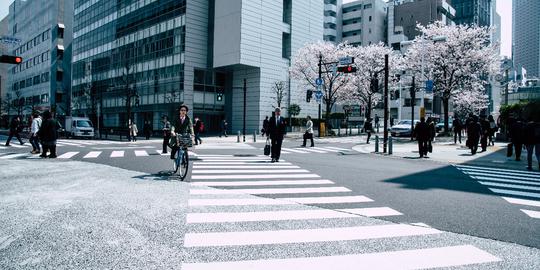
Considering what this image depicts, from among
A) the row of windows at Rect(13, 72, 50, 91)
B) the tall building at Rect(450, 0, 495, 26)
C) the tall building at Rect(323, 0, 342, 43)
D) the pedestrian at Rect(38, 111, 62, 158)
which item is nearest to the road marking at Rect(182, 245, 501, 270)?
the pedestrian at Rect(38, 111, 62, 158)

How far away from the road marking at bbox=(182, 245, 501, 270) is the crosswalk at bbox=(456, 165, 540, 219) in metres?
2.67

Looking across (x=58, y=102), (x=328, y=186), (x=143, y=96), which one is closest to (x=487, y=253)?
(x=328, y=186)

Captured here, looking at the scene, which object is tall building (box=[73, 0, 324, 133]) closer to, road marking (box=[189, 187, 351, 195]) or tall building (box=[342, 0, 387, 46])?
tall building (box=[342, 0, 387, 46])

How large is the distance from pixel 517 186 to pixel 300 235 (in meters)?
6.64

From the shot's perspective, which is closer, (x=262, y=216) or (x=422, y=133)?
(x=262, y=216)

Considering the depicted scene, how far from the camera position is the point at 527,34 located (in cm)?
11800

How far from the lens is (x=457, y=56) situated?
3052 cm

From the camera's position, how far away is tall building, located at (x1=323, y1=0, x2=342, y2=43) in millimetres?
73375

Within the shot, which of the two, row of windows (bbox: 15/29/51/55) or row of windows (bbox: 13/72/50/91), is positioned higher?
row of windows (bbox: 15/29/51/55)

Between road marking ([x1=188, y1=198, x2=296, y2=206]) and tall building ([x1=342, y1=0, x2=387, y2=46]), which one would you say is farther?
tall building ([x1=342, y1=0, x2=387, y2=46])

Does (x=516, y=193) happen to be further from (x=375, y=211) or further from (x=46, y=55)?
(x=46, y=55)

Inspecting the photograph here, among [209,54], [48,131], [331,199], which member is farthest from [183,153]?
[209,54]

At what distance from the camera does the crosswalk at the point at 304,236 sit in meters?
3.41

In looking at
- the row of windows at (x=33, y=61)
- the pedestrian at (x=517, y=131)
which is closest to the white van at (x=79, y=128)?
the pedestrian at (x=517, y=131)
